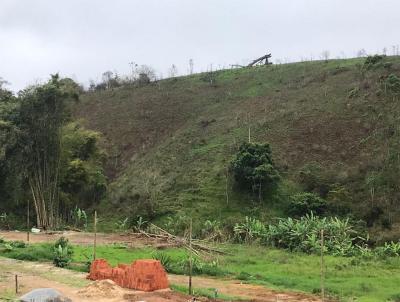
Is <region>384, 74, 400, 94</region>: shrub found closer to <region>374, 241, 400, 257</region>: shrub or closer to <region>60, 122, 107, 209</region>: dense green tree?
<region>374, 241, 400, 257</region>: shrub

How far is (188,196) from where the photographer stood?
121 feet

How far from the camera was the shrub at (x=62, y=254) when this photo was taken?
21698 millimetres

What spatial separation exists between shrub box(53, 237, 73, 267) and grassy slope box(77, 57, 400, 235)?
11303mm

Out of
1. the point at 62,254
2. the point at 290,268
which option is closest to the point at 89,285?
the point at 62,254

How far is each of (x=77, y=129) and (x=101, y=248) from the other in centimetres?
1488

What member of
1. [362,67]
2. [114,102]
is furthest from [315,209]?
[114,102]

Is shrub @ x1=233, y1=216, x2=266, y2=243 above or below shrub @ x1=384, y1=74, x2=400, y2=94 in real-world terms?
below

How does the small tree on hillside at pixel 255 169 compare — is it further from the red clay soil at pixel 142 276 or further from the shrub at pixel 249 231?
the red clay soil at pixel 142 276

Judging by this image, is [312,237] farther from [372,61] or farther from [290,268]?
[372,61]

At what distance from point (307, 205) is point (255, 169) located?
414 cm

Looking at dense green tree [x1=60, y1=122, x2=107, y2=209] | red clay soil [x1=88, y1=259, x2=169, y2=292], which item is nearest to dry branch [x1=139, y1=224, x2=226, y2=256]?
red clay soil [x1=88, y1=259, x2=169, y2=292]

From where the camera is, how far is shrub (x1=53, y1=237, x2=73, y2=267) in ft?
71.2

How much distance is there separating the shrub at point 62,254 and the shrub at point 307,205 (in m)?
14.7

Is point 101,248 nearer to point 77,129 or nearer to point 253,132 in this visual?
point 77,129
